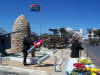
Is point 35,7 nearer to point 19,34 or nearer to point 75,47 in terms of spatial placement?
point 19,34

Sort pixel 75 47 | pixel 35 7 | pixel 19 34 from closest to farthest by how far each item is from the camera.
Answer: pixel 75 47 → pixel 19 34 → pixel 35 7

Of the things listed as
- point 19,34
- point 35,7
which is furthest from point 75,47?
point 35,7

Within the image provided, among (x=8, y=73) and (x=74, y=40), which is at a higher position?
(x=74, y=40)

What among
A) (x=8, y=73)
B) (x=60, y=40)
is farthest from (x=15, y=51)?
(x=60, y=40)

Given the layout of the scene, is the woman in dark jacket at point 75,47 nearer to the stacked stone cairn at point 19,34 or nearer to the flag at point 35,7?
the stacked stone cairn at point 19,34

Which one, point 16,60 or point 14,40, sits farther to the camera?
point 14,40

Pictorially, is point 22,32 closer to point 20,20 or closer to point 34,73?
point 20,20

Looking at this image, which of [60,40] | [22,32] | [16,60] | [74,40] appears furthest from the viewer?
[60,40]

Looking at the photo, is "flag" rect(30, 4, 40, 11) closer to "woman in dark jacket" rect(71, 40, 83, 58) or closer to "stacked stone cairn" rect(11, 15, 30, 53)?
"stacked stone cairn" rect(11, 15, 30, 53)

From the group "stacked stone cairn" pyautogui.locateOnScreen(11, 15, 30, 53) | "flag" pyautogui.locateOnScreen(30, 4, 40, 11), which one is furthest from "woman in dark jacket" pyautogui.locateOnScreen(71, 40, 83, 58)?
"flag" pyautogui.locateOnScreen(30, 4, 40, 11)

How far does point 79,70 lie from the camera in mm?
3848

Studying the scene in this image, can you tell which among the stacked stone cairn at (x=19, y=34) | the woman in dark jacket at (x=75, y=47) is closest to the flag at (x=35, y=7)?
the stacked stone cairn at (x=19, y=34)

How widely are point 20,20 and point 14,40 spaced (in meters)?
2.20

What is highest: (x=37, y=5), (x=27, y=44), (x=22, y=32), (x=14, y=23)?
(x=37, y=5)
